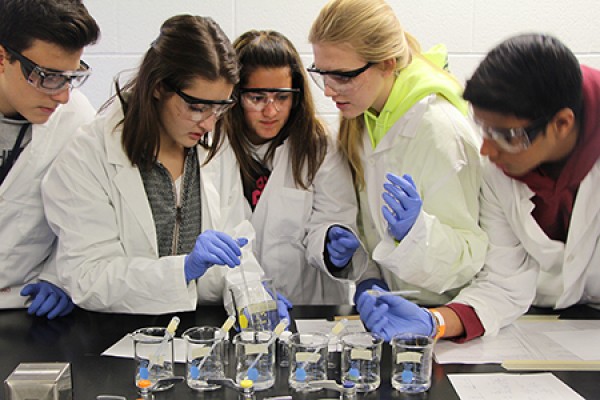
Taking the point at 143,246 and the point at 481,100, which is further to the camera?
the point at 143,246

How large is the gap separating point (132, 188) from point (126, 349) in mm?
523

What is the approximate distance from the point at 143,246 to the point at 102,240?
0.13 metres

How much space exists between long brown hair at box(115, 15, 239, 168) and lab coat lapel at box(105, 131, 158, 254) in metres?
0.03

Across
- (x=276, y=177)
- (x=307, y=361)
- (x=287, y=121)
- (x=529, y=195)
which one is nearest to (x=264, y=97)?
(x=287, y=121)

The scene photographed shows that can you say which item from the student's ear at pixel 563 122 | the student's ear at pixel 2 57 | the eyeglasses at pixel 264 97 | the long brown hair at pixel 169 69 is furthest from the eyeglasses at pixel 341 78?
the student's ear at pixel 2 57

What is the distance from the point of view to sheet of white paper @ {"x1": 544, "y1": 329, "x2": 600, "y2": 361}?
67.1 inches

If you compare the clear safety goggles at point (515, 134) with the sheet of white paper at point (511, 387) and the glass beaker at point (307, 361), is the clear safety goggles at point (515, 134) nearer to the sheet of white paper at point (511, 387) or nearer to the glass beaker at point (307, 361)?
the sheet of white paper at point (511, 387)

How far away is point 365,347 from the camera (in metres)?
1.49

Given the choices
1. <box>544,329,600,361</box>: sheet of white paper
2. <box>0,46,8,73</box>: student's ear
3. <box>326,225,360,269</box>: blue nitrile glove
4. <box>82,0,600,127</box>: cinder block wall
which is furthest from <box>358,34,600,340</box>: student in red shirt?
<box>82,0,600,127</box>: cinder block wall

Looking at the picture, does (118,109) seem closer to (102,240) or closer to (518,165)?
(102,240)

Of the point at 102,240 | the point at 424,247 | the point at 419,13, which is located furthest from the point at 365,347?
the point at 419,13

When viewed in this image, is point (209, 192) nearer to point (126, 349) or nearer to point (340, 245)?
point (340, 245)

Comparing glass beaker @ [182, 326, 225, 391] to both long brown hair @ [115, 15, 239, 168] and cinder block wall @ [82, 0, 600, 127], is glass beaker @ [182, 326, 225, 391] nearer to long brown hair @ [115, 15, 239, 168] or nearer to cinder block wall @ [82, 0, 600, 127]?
long brown hair @ [115, 15, 239, 168]

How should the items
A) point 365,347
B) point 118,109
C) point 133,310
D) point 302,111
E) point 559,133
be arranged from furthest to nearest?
point 302,111 < point 118,109 < point 133,310 < point 559,133 < point 365,347
